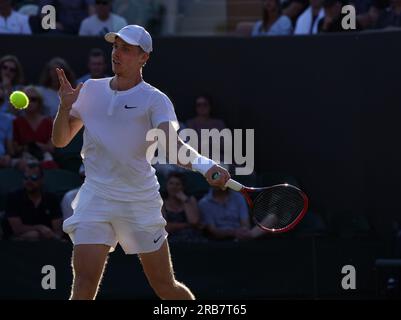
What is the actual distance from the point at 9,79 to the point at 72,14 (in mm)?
1162

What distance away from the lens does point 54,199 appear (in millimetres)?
9375

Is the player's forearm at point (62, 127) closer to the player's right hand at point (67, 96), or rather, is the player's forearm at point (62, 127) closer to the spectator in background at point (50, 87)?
the player's right hand at point (67, 96)

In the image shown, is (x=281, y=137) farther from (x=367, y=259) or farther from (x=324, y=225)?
(x=367, y=259)

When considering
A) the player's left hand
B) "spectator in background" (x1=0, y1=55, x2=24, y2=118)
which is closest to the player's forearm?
the player's left hand

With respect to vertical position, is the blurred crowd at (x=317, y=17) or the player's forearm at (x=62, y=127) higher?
the blurred crowd at (x=317, y=17)

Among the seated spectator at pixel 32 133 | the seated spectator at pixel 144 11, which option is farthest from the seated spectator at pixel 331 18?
the seated spectator at pixel 32 133

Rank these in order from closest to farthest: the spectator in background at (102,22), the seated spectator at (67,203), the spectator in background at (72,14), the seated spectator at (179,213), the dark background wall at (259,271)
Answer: the dark background wall at (259,271)
the seated spectator at (67,203)
the seated spectator at (179,213)
the spectator in background at (102,22)
the spectator in background at (72,14)

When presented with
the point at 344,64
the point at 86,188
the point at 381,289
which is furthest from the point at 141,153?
the point at 344,64

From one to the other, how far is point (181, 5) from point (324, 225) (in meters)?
2.67

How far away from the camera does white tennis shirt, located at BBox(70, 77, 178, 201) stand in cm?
611

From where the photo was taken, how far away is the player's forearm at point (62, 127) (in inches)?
242

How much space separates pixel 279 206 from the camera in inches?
252

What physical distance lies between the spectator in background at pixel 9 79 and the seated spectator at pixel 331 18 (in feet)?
8.94

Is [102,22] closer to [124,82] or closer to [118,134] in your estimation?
[124,82]
